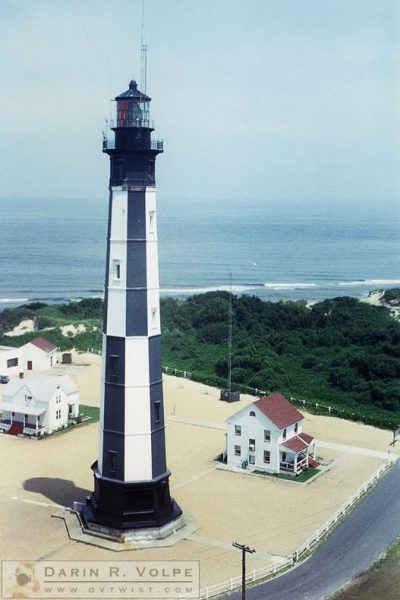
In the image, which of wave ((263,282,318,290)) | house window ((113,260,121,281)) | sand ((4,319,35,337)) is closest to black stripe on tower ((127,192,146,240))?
house window ((113,260,121,281))

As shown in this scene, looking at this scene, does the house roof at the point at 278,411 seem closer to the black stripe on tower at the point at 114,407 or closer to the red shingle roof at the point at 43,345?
the black stripe on tower at the point at 114,407

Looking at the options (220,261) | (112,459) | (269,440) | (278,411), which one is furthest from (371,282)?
(112,459)

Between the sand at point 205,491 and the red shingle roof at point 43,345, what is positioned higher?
the red shingle roof at point 43,345

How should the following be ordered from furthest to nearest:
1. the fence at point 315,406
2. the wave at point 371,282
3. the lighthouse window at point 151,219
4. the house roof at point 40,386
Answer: the wave at point 371,282 < the fence at point 315,406 < the house roof at point 40,386 < the lighthouse window at point 151,219

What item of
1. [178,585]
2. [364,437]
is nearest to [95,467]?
[178,585]

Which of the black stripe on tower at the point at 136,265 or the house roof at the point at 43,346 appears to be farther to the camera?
the house roof at the point at 43,346

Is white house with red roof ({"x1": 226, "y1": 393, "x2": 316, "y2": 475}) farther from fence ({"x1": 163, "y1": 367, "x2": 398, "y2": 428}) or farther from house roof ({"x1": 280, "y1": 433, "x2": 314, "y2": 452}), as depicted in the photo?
fence ({"x1": 163, "y1": 367, "x2": 398, "y2": 428})

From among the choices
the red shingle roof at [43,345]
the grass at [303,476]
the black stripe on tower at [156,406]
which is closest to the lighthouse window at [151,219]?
the black stripe on tower at [156,406]
